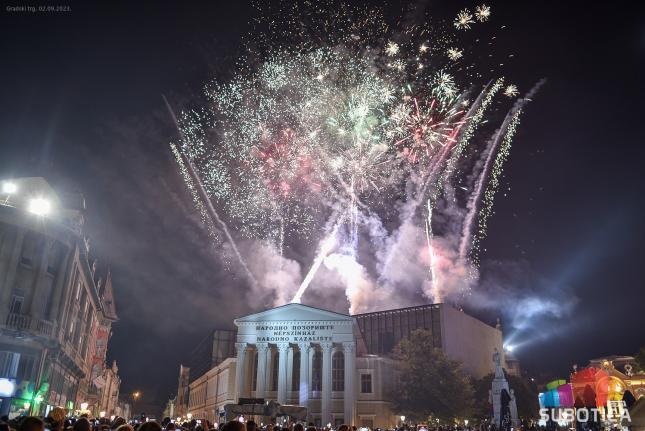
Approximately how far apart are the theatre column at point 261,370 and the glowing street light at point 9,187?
29387mm

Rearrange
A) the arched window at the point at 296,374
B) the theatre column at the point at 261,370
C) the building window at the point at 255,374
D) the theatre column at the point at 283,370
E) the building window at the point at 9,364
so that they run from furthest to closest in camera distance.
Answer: the building window at the point at 255,374, the arched window at the point at 296,374, the theatre column at the point at 261,370, the theatre column at the point at 283,370, the building window at the point at 9,364

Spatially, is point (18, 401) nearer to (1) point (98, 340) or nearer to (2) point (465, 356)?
(1) point (98, 340)

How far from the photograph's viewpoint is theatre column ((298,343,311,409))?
5397 centimetres

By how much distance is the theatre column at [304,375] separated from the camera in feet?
177

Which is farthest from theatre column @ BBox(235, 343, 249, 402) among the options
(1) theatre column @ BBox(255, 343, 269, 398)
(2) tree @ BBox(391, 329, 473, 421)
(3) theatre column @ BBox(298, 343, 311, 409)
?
(2) tree @ BBox(391, 329, 473, 421)

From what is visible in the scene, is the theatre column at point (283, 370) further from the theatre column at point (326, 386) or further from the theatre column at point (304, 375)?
the theatre column at point (326, 386)

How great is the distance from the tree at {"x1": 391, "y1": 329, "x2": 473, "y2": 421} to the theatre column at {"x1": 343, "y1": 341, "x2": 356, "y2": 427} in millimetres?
4318

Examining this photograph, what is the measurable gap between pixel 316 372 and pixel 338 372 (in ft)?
8.37

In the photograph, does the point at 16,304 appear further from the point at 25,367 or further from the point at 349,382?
the point at 349,382

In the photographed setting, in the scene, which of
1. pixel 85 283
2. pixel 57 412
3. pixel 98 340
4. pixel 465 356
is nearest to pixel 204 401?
pixel 98 340

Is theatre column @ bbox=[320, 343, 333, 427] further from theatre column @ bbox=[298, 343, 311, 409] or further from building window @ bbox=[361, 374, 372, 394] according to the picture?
building window @ bbox=[361, 374, 372, 394]

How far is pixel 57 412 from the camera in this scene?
9.02m

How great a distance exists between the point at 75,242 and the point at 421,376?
118 feet

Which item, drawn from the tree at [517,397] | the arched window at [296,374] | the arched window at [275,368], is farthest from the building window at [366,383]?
the tree at [517,397]
